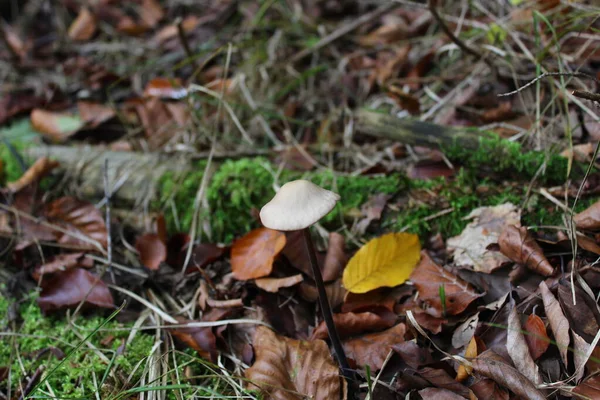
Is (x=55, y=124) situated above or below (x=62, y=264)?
above

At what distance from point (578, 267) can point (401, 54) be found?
1813 millimetres

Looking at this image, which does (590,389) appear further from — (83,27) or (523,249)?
(83,27)

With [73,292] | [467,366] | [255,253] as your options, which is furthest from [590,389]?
[73,292]

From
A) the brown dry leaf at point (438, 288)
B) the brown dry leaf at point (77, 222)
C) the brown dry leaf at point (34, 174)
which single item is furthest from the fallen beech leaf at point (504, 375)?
the brown dry leaf at point (34, 174)

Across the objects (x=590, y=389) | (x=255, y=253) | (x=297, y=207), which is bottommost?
(x=255, y=253)

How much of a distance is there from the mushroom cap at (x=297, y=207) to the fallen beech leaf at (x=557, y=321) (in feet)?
2.49

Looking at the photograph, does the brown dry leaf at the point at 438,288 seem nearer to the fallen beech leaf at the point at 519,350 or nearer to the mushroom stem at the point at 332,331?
the fallen beech leaf at the point at 519,350

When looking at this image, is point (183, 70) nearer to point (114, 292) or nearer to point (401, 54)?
point (401, 54)

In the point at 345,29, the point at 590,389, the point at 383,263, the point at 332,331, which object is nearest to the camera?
the point at 590,389

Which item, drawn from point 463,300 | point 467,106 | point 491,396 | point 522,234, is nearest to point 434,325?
point 463,300

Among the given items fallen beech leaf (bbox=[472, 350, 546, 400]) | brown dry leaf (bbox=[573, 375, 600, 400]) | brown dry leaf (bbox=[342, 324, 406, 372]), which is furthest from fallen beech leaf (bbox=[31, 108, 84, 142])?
brown dry leaf (bbox=[573, 375, 600, 400])

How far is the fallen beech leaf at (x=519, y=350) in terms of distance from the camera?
4.56 ft

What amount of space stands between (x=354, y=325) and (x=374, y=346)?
0.34ft

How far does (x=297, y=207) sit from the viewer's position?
137cm
